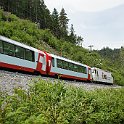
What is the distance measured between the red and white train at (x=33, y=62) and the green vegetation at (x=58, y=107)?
17.2 ft

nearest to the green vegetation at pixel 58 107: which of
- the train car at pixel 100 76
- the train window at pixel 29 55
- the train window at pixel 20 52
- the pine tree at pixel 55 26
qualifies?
the train window at pixel 20 52

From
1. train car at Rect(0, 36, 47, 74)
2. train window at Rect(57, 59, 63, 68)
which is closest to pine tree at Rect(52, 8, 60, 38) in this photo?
train window at Rect(57, 59, 63, 68)

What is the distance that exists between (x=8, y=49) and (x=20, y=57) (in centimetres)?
192

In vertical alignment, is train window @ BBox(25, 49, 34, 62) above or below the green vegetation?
above

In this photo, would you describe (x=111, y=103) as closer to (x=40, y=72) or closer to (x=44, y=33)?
(x=40, y=72)

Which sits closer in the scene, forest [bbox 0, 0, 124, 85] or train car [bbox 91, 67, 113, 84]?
train car [bbox 91, 67, 113, 84]

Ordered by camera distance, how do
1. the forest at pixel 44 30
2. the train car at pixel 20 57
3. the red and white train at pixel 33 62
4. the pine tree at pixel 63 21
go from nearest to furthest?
the train car at pixel 20 57
the red and white train at pixel 33 62
the forest at pixel 44 30
the pine tree at pixel 63 21

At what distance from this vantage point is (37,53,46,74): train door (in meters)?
27.1

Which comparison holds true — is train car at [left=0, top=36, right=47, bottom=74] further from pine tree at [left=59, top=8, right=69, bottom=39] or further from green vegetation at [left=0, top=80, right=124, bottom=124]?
pine tree at [left=59, top=8, right=69, bottom=39]

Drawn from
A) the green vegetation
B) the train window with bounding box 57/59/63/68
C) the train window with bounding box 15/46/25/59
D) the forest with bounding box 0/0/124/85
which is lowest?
the green vegetation

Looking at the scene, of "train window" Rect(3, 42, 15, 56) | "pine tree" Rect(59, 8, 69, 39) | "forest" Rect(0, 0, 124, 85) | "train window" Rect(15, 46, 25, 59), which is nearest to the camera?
"train window" Rect(3, 42, 15, 56)

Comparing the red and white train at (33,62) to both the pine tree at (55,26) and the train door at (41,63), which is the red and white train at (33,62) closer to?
the train door at (41,63)

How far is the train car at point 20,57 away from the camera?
21869mm

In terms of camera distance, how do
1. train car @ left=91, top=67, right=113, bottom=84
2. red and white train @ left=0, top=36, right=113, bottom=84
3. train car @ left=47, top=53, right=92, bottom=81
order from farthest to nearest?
train car @ left=91, top=67, right=113, bottom=84 → train car @ left=47, top=53, right=92, bottom=81 → red and white train @ left=0, top=36, right=113, bottom=84
